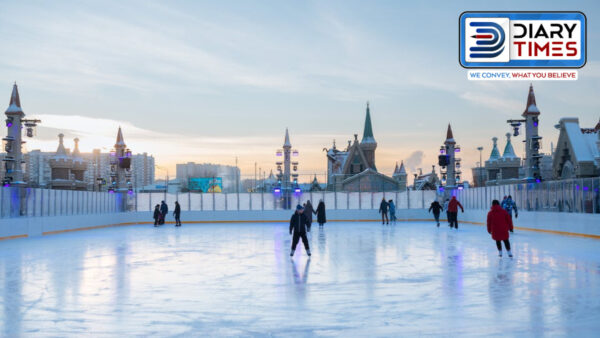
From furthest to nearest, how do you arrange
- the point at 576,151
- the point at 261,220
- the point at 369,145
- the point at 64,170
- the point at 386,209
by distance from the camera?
1. the point at 369,145
2. the point at 64,170
3. the point at 261,220
4. the point at 576,151
5. the point at 386,209

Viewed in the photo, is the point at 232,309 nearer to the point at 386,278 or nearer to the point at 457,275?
the point at 386,278

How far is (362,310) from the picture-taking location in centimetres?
788

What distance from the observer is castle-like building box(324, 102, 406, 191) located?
272ft

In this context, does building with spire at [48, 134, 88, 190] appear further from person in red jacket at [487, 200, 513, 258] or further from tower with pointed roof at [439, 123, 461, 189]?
person in red jacket at [487, 200, 513, 258]

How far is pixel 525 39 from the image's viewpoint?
17062mm

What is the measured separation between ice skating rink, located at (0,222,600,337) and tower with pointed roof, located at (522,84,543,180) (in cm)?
2077

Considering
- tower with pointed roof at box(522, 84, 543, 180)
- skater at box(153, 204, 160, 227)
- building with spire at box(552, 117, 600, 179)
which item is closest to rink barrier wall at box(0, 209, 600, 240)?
skater at box(153, 204, 160, 227)

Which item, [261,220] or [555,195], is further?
[261,220]

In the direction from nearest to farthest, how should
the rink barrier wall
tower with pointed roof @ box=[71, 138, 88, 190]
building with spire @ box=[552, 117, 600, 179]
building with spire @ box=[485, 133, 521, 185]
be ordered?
the rink barrier wall
building with spire @ box=[552, 117, 600, 179]
building with spire @ box=[485, 133, 521, 185]
tower with pointed roof @ box=[71, 138, 88, 190]

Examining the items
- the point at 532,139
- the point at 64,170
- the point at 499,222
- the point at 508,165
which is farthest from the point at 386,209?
the point at 64,170

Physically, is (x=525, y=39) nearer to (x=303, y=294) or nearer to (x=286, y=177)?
(x=303, y=294)

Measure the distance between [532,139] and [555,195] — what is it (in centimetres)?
1107

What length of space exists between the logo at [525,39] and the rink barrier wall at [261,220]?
8432 millimetres

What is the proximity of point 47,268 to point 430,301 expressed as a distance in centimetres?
921
